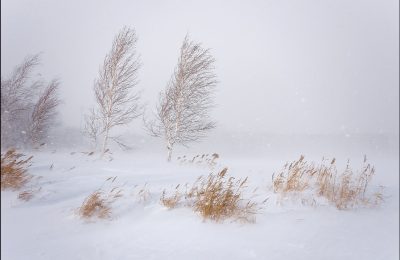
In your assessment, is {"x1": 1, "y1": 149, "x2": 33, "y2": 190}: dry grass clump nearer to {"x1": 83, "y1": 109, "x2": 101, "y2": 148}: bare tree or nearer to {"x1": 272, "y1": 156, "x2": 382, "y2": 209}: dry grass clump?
{"x1": 83, "y1": 109, "x2": 101, "y2": 148}: bare tree

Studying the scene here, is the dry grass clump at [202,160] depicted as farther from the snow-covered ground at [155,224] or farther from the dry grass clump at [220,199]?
the dry grass clump at [220,199]

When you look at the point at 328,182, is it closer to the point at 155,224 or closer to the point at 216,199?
the point at 216,199

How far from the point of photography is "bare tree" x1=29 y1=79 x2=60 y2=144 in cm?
410

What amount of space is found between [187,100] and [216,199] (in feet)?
6.86

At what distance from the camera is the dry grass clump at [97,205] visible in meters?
4.19

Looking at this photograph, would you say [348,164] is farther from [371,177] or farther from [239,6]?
[239,6]

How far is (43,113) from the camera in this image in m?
4.20

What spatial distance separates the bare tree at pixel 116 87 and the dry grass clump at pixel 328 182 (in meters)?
3.15

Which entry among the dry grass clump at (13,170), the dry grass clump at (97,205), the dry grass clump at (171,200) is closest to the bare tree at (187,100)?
the dry grass clump at (171,200)

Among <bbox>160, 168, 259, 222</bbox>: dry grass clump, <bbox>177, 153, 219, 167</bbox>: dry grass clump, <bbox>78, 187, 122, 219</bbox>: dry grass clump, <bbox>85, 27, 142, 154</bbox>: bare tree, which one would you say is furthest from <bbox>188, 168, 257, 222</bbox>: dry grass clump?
<bbox>85, 27, 142, 154</bbox>: bare tree

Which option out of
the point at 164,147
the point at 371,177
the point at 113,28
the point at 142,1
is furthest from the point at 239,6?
the point at 371,177

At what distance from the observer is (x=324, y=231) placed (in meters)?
4.61

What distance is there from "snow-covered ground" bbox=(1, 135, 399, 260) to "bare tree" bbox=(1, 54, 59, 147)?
1.23 ft

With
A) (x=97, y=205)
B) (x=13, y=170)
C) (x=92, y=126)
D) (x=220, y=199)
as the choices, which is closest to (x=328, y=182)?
(x=220, y=199)
